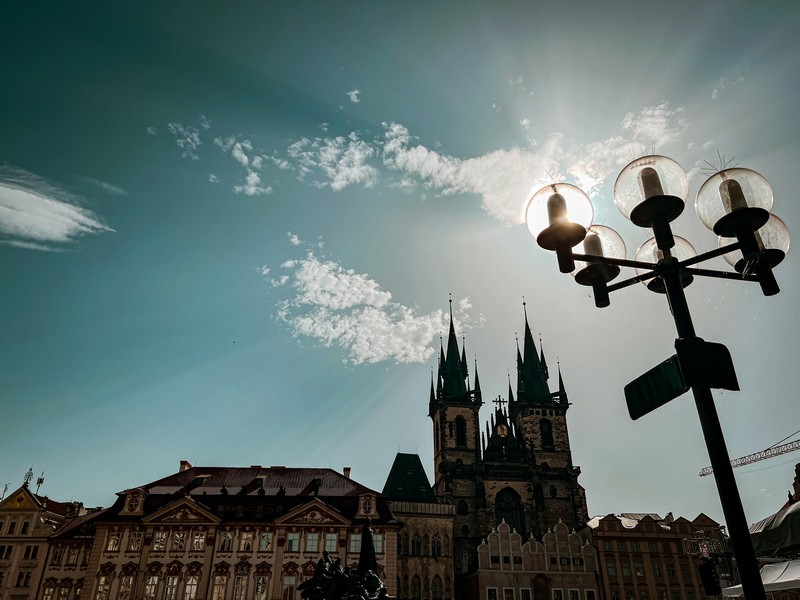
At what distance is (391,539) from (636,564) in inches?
925

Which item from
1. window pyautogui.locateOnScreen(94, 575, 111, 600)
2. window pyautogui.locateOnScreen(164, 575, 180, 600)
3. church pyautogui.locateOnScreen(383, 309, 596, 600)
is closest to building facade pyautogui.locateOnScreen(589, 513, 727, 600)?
church pyautogui.locateOnScreen(383, 309, 596, 600)

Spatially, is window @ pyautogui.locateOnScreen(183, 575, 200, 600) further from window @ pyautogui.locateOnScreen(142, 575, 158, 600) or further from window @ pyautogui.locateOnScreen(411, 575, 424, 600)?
window @ pyautogui.locateOnScreen(411, 575, 424, 600)

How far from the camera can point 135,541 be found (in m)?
37.8

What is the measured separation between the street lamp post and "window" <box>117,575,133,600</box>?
135 ft

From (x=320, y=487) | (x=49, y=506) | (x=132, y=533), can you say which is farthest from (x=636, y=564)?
(x=49, y=506)

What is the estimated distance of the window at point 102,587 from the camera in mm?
36000

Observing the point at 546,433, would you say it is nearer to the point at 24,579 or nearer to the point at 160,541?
the point at 160,541

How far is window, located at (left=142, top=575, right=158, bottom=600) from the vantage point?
3594 centimetres

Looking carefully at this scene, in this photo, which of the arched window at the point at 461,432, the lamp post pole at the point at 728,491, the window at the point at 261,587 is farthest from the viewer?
the arched window at the point at 461,432

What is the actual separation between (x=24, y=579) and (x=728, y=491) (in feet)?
159

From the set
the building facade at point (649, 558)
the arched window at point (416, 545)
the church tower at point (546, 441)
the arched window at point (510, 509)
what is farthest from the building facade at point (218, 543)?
the church tower at point (546, 441)

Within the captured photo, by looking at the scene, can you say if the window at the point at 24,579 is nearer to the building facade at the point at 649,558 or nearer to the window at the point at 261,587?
the window at the point at 261,587

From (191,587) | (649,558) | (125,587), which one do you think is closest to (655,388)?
(191,587)

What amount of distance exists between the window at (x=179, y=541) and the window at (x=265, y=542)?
530cm
